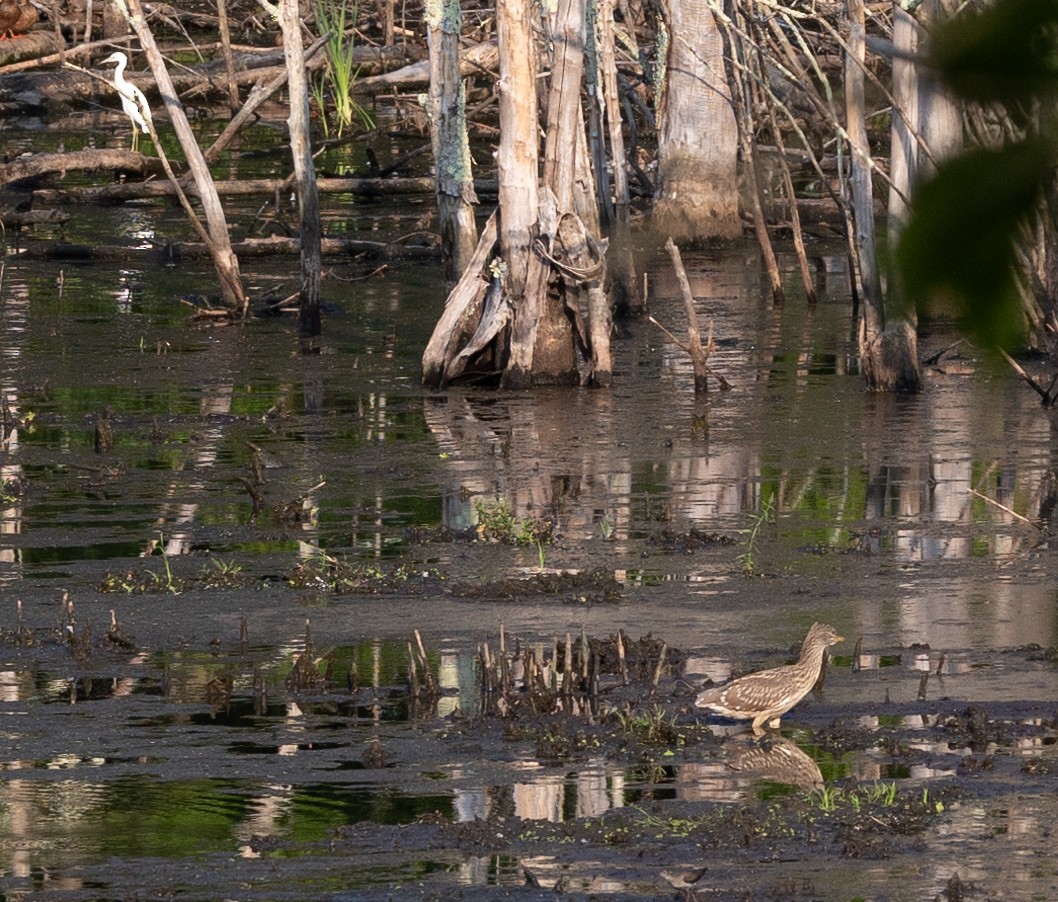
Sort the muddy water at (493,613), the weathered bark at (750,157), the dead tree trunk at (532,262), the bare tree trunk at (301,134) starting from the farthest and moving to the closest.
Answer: the weathered bark at (750,157) < the bare tree trunk at (301,134) < the dead tree trunk at (532,262) < the muddy water at (493,613)

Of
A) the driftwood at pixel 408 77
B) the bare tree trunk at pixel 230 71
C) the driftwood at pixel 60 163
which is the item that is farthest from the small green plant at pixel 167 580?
the bare tree trunk at pixel 230 71

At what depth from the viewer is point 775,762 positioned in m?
6.18

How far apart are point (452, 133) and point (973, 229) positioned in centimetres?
1454

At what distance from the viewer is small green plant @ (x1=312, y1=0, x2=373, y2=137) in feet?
68.3

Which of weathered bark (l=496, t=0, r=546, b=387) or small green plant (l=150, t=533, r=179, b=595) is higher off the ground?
weathered bark (l=496, t=0, r=546, b=387)

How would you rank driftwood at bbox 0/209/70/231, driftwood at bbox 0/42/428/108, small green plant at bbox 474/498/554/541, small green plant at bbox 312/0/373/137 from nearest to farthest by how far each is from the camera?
small green plant at bbox 474/498/554/541 → driftwood at bbox 0/209/70/231 → small green plant at bbox 312/0/373/137 → driftwood at bbox 0/42/428/108

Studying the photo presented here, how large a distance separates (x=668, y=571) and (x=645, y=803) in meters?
3.13

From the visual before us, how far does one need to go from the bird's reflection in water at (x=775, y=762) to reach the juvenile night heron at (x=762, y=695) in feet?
0.25

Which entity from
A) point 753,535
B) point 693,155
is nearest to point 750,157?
point 693,155

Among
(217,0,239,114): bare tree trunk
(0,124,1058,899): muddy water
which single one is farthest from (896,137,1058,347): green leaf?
(217,0,239,114): bare tree trunk

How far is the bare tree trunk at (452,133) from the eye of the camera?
50.3ft

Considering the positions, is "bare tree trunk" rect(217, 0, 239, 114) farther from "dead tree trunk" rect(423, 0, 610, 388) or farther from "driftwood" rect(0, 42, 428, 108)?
"dead tree trunk" rect(423, 0, 610, 388)

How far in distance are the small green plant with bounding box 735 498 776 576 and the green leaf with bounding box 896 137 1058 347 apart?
7.63 meters

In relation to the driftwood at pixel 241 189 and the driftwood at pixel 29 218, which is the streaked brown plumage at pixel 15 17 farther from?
the driftwood at pixel 29 218
